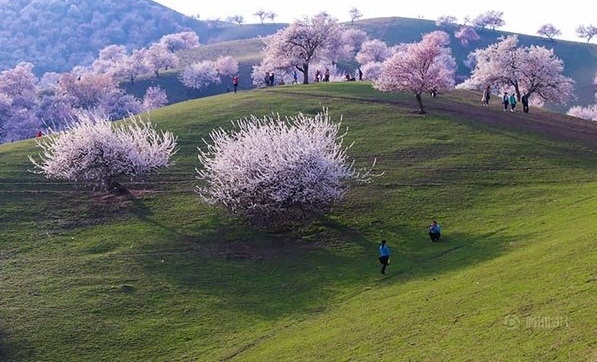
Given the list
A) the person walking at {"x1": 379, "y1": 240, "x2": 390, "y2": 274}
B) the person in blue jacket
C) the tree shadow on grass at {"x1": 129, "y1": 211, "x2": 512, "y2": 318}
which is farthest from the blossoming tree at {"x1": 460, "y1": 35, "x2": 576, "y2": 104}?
the person walking at {"x1": 379, "y1": 240, "x2": 390, "y2": 274}

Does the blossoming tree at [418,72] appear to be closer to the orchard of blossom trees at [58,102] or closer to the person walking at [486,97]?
the person walking at [486,97]

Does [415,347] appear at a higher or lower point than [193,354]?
higher

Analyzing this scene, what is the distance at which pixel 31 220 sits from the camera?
4631 centimetres

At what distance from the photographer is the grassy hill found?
24250 mm

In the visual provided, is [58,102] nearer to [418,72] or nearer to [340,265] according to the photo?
[418,72]

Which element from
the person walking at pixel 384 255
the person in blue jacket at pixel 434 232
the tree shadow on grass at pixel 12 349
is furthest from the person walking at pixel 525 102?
the tree shadow on grass at pixel 12 349

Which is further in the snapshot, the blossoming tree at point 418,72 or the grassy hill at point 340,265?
the blossoming tree at point 418,72

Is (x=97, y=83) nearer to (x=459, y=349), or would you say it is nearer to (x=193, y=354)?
(x=193, y=354)

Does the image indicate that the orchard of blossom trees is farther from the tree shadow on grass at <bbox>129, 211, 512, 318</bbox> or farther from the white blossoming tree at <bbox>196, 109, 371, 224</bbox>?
the tree shadow on grass at <bbox>129, 211, 512, 318</bbox>

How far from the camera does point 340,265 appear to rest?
38438mm

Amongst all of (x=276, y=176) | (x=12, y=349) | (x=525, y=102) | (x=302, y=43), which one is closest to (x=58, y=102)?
(x=302, y=43)

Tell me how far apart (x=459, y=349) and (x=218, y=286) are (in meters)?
18.3

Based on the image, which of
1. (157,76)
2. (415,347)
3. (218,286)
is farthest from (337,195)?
(157,76)

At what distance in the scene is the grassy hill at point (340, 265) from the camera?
24.2 meters
